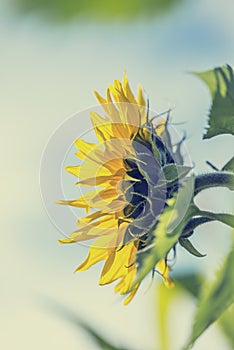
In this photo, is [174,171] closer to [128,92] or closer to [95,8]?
[128,92]

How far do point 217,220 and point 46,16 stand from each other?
74 cm

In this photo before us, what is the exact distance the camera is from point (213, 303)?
2.62ft

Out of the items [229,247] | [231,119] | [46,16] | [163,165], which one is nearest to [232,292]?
[229,247]

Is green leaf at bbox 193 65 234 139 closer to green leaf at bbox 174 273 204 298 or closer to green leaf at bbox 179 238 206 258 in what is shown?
green leaf at bbox 179 238 206 258

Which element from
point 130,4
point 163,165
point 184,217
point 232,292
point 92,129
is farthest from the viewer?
point 130,4

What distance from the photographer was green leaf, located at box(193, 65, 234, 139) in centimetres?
106

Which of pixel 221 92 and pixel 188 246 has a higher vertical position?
pixel 221 92

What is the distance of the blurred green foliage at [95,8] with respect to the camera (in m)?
1.49

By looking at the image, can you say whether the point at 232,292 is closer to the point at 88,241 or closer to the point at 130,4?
the point at 88,241

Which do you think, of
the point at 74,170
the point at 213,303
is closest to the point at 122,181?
the point at 74,170

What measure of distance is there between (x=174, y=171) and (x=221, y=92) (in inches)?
8.5

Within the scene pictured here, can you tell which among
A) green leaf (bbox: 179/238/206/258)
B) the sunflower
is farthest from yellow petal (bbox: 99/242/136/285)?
green leaf (bbox: 179/238/206/258)

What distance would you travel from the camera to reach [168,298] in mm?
1438

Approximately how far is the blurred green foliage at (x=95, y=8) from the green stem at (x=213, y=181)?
0.40 m
